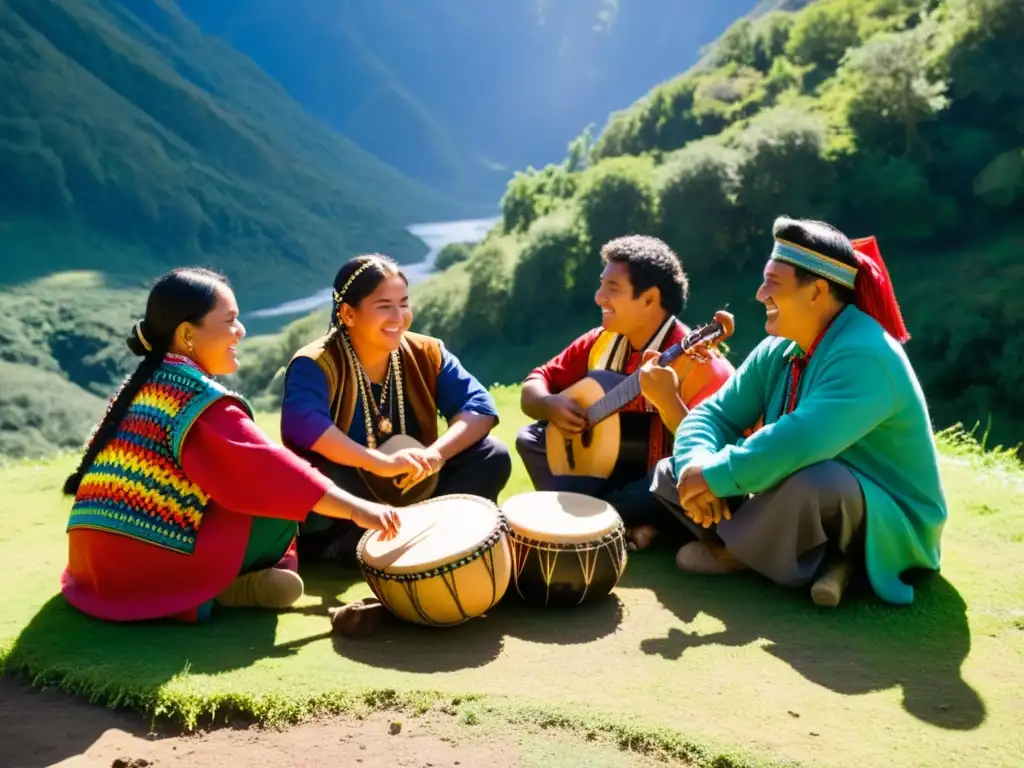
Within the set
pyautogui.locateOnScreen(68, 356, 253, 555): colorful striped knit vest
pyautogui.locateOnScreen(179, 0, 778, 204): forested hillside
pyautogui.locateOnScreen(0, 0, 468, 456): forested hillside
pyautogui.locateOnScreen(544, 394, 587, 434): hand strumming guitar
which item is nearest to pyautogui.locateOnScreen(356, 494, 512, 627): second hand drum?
pyautogui.locateOnScreen(68, 356, 253, 555): colorful striped knit vest

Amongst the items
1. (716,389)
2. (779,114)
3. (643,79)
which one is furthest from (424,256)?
(716,389)

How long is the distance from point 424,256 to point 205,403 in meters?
110

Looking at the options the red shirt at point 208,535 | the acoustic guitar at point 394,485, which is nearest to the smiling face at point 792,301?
the acoustic guitar at point 394,485

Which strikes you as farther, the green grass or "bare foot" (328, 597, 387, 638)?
"bare foot" (328, 597, 387, 638)

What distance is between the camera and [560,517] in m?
4.01

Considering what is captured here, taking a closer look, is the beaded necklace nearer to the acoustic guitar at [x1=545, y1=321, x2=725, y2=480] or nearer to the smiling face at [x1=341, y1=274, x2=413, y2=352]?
the smiling face at [x1=341, y1=274, x2=413, y2=352]

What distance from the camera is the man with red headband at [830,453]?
12.3ft

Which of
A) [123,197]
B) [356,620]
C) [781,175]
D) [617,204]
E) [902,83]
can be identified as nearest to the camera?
[356,620]

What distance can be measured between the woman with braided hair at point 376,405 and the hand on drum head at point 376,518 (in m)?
0.57

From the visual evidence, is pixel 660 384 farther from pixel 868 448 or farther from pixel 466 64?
pixel 466 64

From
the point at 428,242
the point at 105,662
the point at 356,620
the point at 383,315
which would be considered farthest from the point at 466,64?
the point at 105,662

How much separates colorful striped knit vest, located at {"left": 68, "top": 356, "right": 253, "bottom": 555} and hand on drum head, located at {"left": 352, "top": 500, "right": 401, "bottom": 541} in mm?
587

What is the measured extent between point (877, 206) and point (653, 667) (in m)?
38.6

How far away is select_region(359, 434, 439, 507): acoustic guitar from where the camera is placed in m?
4.64
